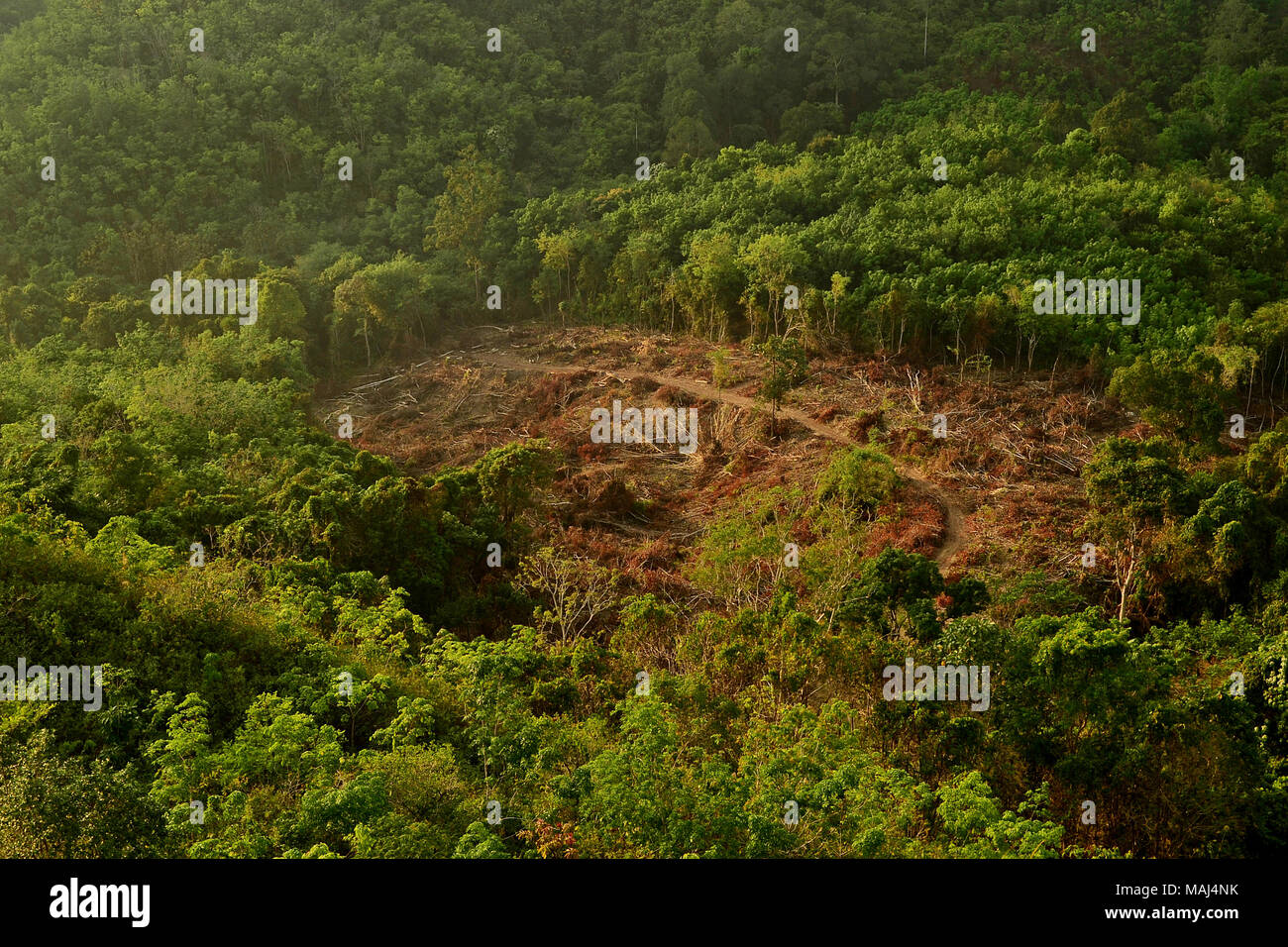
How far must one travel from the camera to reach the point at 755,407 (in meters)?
29.2

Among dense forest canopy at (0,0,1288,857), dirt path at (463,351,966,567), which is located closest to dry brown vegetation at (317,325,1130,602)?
dirt path at (463,351,966,567)

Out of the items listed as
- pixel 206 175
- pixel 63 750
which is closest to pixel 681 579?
pixel 63 750

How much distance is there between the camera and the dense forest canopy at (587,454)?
12250 millimetres

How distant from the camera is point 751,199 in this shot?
1515 inches

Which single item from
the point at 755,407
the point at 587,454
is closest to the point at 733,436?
the point at 755,407

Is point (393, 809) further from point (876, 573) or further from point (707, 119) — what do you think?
point (707, 119)

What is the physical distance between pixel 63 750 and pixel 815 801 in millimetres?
8727

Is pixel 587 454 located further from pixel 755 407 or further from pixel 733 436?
pixel 755 407

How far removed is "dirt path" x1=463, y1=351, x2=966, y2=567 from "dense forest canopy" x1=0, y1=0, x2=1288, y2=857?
0.82m

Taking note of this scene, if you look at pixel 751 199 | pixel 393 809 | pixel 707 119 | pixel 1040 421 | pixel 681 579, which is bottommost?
pixel 393 809

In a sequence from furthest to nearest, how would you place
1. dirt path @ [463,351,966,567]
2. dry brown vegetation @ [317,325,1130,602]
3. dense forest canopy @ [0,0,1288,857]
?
dry brown vegetation @ [317,325,1130,602] → dirt path @ [463,351,966,567] → dense forest canopy @ [0,0,1288,857]

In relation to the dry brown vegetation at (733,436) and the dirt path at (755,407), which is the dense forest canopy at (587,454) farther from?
the dirt path at (755,407)

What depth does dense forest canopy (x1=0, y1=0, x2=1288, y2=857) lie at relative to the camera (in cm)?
1225

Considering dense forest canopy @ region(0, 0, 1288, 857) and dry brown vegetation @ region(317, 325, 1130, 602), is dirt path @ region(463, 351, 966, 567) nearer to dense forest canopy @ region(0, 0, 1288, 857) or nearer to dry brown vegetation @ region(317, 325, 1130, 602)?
dry brown vegetation @ region(317, 325, 1130, 602)
